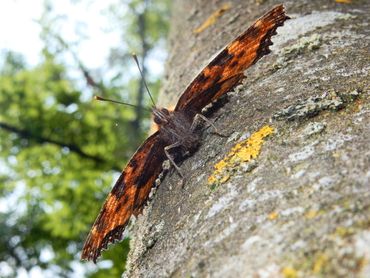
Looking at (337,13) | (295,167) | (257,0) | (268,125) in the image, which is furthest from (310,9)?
(295,167)

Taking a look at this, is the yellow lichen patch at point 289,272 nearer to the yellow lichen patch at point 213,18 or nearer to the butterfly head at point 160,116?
the butterfly head at point 160,116

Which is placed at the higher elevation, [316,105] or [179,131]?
[179,131]

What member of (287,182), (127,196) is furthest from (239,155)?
(127,196)

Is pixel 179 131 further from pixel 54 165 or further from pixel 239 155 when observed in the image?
pixel 54 165

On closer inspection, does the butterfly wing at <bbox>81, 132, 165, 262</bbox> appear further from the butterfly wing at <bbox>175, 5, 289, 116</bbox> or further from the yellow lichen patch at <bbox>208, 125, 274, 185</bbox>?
the yellow lichen patch at <bbox>208, 125, 274, 185</bbox>

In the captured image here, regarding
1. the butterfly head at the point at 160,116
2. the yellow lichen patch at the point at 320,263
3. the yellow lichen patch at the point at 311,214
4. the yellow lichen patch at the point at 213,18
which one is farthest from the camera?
the yellow lichen patch at the point at 213,18

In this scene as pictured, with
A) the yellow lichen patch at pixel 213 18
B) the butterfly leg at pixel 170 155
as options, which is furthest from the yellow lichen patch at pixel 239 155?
the yellow lichen patch at pixel 213 18
